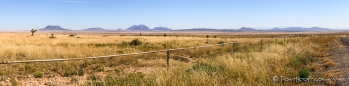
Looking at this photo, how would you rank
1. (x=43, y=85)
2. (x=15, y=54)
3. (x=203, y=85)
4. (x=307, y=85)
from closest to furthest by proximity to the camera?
1. (x=203, y=85)
2. (x=307, y=85)
3. (x=43, y=85)
4. (x=15, y=54)

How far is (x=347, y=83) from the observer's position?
6.45 meters

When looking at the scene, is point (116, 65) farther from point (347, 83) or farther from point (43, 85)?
point (347, 83)

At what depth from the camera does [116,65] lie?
1372 cm

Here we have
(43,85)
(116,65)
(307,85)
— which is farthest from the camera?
(116,65)

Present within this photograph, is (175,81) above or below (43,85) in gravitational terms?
above

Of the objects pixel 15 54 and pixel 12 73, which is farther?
pixel 15 54

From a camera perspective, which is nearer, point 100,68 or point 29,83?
point 29,83

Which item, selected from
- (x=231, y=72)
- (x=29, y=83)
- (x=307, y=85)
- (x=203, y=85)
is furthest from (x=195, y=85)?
(x=29, y=83)

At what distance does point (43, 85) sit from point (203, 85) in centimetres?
555

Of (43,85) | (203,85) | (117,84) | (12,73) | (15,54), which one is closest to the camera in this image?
(203,85)

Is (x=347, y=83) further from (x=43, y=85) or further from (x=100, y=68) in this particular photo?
(x=100, y=68)

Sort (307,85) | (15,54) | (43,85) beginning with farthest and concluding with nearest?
(15,54) → (43,85) → (307,85)

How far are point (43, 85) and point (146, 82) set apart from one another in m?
4.10

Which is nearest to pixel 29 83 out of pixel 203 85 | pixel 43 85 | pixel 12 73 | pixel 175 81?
pixel 43 85
